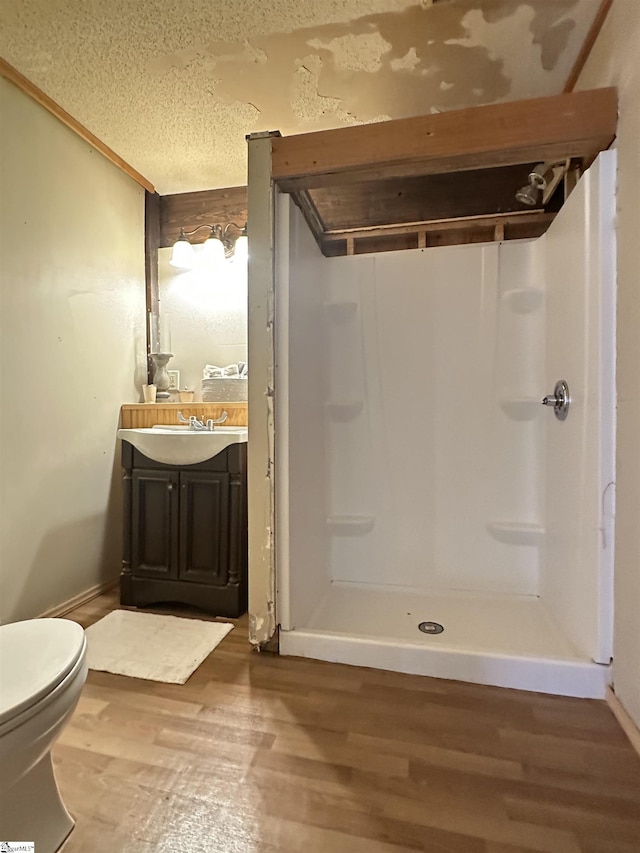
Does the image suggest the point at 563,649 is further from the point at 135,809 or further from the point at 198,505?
the point at 198,505

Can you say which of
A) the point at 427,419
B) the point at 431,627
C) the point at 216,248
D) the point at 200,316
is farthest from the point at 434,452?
the point at 216,248

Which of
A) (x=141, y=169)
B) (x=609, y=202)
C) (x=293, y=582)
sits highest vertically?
(x=141, y=169)

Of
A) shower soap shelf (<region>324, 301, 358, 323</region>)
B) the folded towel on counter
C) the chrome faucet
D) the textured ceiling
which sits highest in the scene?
the textured ceiling

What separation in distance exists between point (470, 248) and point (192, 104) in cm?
138

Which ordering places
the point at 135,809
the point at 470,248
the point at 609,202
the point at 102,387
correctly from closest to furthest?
the point at 135,809 → the point at 609,202 → the point at 470,248 → the point at 102,387

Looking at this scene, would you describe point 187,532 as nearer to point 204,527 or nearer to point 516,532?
point 204,527

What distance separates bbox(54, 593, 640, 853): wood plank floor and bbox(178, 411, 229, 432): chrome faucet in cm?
108

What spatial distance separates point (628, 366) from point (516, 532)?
103 centimetres

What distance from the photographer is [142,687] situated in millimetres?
1460

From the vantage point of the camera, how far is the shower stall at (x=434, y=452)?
1604mm

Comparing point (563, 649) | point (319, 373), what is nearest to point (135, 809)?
point (563, 649)

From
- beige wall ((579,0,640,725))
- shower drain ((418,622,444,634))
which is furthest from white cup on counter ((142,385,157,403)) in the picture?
beige wall ((579,0,640,725))

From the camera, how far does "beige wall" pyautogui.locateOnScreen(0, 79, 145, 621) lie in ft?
6.01

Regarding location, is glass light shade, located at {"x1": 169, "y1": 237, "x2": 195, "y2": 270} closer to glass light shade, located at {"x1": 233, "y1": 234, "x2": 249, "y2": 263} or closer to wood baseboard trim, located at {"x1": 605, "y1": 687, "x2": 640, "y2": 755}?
glass light shade, located at {"x1": 233, "y1": 234, "x2": 249, "y2": 263}
